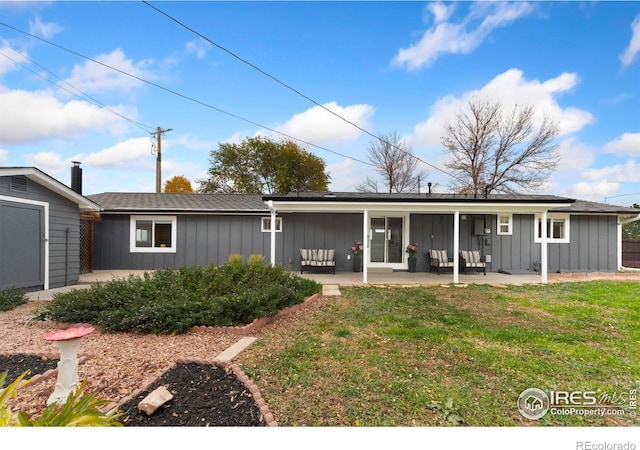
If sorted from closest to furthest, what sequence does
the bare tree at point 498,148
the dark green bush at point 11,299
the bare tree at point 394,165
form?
the dark green bush at point 11,299 → the bare tree at point 498,148 → the bare tree at point 394,165

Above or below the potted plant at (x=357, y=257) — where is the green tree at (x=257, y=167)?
above

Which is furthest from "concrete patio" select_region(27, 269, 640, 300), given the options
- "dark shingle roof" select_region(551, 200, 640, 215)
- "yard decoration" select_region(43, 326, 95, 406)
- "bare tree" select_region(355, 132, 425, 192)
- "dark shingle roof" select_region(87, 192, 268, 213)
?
"bare tree" select_region(355, 132, 425, 192)

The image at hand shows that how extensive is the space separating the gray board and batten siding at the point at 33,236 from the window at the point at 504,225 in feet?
40.1

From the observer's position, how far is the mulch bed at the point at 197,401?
185cm

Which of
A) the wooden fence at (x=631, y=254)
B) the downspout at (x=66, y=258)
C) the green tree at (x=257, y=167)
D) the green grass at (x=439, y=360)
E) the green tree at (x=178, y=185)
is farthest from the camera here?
the green tree at (x=178, y=185)

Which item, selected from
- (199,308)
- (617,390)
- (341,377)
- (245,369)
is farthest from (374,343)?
(199,308)

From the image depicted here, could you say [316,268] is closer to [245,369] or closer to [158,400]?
[245,369]

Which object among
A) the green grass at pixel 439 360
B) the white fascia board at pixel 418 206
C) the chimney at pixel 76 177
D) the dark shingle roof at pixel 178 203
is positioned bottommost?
the green grass at pixel 439 360

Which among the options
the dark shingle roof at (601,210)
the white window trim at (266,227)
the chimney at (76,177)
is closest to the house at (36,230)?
the chimney at (76,177)

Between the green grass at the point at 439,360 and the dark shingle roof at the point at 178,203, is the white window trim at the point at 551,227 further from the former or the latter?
the dark shingle roof at the point at 178,203

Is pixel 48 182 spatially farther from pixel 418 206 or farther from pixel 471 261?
pixel 471 261

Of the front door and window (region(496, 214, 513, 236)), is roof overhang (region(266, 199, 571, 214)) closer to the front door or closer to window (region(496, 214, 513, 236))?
window (region(496, 214, 513, 236))

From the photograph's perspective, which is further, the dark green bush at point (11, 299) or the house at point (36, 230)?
the house at point (36, 230)

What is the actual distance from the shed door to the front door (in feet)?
27.7
